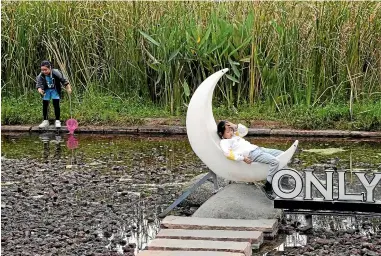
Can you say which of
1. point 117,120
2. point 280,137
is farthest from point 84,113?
point 280,137

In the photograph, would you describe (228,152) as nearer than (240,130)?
Yes

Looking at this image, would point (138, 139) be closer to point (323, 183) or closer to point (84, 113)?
point (84, 113)

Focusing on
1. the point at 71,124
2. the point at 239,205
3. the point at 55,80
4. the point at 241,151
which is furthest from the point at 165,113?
the point at 239,205

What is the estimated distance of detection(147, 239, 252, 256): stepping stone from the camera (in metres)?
9.12

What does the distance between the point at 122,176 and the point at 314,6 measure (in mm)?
6376

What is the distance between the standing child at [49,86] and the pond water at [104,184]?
0.53 m

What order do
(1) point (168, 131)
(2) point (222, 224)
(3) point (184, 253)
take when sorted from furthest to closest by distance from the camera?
1. (1) point (168, 131)
2. (2) point (222, 224)
3. (3) point (184, 253)

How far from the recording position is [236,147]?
10.8 meters

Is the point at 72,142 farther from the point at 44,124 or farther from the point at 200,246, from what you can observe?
the point at 200,246

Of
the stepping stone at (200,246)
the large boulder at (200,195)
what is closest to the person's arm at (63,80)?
the large boulder at (200,195)

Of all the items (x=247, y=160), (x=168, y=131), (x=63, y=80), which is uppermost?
(x=247, y=160)

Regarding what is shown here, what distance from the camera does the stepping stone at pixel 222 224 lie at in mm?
9977

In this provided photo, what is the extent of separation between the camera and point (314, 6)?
18.4m

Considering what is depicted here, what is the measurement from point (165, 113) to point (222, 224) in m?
8.16
